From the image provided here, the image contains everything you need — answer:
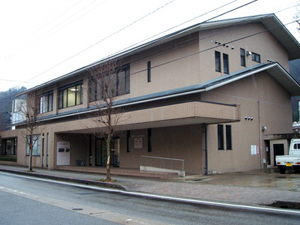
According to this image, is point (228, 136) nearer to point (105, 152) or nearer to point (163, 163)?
point (163, 163)

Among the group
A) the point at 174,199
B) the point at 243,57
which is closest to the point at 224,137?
the point at 243,57

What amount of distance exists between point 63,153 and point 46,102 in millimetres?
8313

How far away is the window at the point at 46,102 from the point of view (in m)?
34.3

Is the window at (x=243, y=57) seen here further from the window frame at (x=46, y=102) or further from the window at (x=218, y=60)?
the window frame at (x=46, y=102)

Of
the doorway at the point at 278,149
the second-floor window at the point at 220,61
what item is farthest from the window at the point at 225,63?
the doorway at the point at 278,149

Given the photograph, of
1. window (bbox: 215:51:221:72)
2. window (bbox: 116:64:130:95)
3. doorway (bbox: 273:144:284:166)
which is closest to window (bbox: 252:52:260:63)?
window (bbox: 215:51:221:72)

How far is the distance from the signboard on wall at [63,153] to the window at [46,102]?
6.32m

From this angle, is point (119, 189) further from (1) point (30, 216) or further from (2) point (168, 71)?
(2) point (168, 71)

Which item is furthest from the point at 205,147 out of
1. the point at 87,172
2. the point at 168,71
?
the point at 87,172

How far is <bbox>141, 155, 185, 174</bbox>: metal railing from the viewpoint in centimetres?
2111

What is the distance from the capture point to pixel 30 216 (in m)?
8.48

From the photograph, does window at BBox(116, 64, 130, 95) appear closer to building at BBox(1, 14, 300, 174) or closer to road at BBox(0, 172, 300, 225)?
building at BBox(1, 14, 300, 174)

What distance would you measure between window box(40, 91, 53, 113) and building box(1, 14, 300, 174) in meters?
4.16

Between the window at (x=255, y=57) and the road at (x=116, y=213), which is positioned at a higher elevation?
the window at (x=255, y=57)
